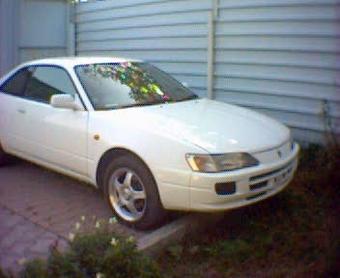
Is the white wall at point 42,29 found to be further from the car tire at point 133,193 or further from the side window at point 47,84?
the car tire at point 133,193

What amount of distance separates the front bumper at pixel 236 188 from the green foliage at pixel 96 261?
1.04 meters

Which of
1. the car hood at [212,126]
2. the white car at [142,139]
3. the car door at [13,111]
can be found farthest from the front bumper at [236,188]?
the car door at [13,111]

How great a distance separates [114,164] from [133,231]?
623mm

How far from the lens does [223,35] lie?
777 centimetres

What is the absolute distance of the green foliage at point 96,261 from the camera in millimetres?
3273

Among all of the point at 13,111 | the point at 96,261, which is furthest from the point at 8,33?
the point at 96,261

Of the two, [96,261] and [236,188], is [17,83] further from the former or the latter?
[96,261]

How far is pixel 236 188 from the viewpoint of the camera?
4520 millimetres

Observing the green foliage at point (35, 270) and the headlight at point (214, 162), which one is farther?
the headlight at point (214, 162)

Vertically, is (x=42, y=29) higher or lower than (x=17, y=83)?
higher

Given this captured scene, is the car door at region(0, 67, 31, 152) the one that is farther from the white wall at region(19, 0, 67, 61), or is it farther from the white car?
the white wall at region(19, 0, 67, 61)

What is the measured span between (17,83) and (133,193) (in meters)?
2.50

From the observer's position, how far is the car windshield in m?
5.55

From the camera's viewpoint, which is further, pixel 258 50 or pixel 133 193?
pixel 258 50
